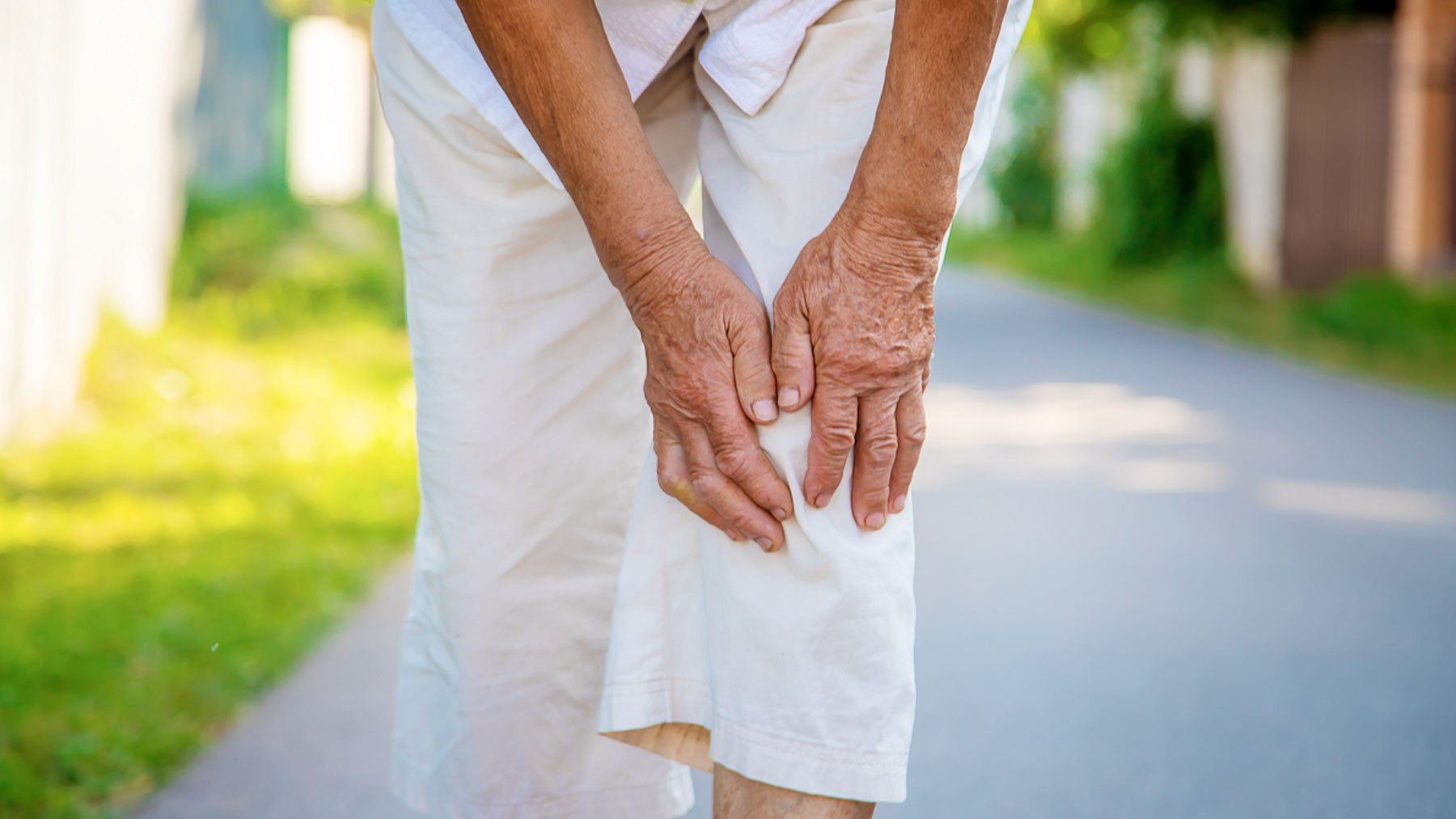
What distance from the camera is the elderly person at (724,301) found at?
1511 millimetres

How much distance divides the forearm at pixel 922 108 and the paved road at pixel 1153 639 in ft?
5.23

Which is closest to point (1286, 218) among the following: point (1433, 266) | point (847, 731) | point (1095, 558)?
point (1433, 266)

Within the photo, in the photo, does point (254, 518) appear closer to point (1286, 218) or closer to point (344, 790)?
point (344, 790)

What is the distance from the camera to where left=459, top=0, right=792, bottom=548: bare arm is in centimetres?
154

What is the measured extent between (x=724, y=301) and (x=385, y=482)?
4.14 meters

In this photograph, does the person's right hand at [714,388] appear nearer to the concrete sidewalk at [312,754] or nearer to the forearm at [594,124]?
the forearm at [594,124]

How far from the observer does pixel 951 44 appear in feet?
4.91

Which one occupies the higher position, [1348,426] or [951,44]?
[951,44]

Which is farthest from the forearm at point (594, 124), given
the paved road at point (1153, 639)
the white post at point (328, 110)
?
the white post at point (328, 110)

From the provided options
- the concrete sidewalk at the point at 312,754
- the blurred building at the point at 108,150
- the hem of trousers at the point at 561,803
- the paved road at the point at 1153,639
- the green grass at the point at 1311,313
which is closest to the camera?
the hem of trousers at the point at 561,803

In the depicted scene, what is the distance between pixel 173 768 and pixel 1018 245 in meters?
20.8

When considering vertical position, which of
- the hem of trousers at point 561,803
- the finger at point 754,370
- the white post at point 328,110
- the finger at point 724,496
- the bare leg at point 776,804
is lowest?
the hem of trousers at point 561,803

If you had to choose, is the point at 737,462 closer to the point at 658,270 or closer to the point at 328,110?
the point at 658,270

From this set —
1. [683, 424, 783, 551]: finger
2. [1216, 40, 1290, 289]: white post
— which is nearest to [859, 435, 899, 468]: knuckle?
[683, 424, 783, 551]: finger
